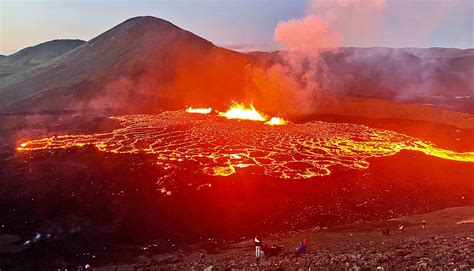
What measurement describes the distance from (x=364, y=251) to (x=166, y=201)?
1690cm

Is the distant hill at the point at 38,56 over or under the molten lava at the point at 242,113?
over

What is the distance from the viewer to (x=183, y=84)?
303ft

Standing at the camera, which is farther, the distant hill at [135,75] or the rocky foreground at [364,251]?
the distant hill at [135,75]

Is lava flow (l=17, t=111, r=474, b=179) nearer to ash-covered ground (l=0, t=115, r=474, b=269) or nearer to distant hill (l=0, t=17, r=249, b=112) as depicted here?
ash-covered ground (l=0, t=115, r=474, b=269)

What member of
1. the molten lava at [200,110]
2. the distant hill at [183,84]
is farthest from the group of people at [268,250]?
the molten lava at [200,110]

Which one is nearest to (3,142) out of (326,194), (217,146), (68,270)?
(217,146)

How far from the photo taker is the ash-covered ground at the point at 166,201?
25.4 m

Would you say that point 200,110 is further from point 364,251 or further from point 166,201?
point 364,251

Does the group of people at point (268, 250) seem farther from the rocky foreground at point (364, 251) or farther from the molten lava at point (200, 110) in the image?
the molten lava at point (200, 110)

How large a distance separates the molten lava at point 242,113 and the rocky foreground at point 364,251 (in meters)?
40.2

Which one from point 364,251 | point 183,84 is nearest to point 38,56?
point 183,84

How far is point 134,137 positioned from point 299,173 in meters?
23.8

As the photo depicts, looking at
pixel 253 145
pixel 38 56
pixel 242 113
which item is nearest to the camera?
pixel 253 145

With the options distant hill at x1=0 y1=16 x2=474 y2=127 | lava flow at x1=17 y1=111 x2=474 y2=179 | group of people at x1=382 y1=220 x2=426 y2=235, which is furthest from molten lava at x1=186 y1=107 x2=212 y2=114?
group of people at x1=382 y1=220 x2=426 y2=235
